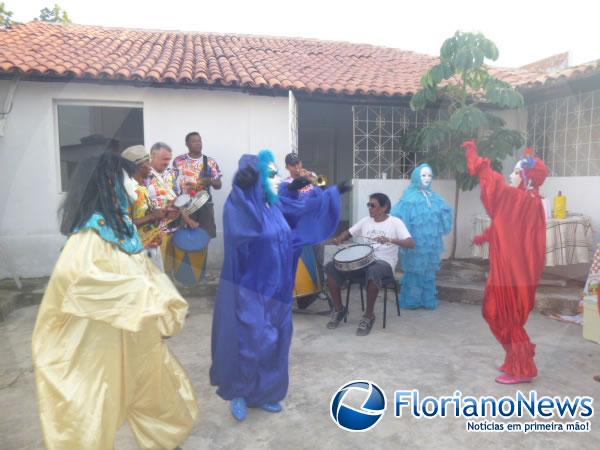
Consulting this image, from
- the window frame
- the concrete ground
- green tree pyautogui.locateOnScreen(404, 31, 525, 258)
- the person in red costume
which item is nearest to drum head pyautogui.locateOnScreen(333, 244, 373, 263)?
the concrete ground

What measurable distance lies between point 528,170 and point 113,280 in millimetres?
3148

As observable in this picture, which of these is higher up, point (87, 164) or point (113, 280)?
point (87, 164)

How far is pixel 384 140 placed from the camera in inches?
311

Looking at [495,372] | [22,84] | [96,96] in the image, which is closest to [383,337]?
[495,372]

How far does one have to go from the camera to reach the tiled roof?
661 cm

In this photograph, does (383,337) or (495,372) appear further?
(383,337)

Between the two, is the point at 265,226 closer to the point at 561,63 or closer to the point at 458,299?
the point at 458,299

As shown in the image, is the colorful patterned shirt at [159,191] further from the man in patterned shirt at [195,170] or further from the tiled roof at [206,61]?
the tiled roof at [206,61]

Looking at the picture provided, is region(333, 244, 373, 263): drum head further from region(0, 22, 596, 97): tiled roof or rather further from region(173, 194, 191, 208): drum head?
region(0, 22, 596, 97): tiled roof

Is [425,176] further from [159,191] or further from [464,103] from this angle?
[159,191]

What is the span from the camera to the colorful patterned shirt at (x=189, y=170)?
20.8 ft

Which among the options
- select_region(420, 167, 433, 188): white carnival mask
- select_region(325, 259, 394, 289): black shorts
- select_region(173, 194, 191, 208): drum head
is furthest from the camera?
select_region(420, 167, 433, 188): white carnival mask

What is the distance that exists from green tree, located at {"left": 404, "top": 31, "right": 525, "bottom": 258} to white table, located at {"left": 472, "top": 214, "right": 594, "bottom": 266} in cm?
127

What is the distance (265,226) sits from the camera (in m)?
3.06
